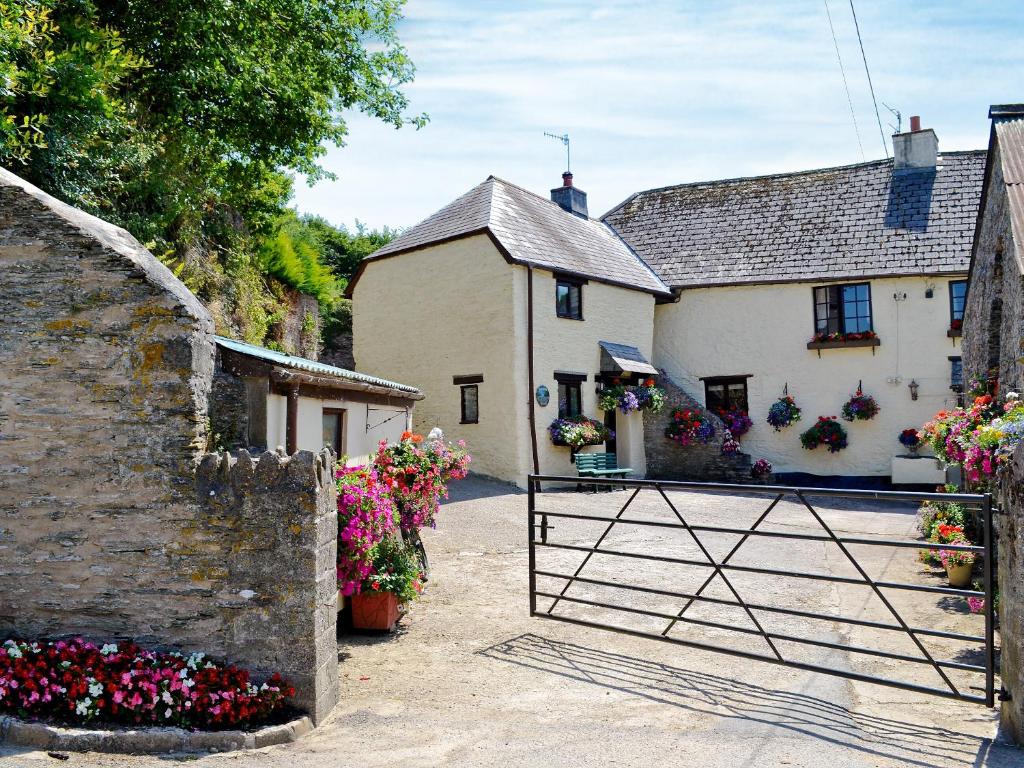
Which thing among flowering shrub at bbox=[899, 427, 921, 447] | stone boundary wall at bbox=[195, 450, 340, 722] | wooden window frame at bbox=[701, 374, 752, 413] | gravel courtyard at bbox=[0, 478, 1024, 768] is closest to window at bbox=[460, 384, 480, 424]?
wooden window frame at bbox=[701, 374, 752, 413]

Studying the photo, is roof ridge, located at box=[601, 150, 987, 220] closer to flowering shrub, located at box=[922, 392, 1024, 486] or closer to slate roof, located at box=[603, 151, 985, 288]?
slate roof, located at box=[603, 151, 985, 288]

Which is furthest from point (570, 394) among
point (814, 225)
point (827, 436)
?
point (814, 225)

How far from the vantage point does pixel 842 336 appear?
68.2ft

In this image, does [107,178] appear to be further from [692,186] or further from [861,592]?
[692,186]

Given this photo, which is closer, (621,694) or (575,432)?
(621,694)

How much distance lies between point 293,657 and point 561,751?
190 centimetres

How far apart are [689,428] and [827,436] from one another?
379 cm

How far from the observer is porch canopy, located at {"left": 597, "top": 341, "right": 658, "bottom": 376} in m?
19.7

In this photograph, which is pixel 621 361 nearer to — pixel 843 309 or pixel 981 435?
pixel 843 309

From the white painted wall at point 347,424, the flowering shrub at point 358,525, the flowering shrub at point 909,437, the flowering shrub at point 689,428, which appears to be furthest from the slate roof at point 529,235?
the flowering shrub at point 358,525

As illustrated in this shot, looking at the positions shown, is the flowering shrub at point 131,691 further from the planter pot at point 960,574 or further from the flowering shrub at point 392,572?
the planter pot at point 960,574

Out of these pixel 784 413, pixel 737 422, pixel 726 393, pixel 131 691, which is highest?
pixel 726 393

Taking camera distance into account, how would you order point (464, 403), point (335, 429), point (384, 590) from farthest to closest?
point (464, 403) → point (335, 429) → point (384, 590)

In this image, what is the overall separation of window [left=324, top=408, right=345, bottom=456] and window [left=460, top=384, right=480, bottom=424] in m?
6.78
